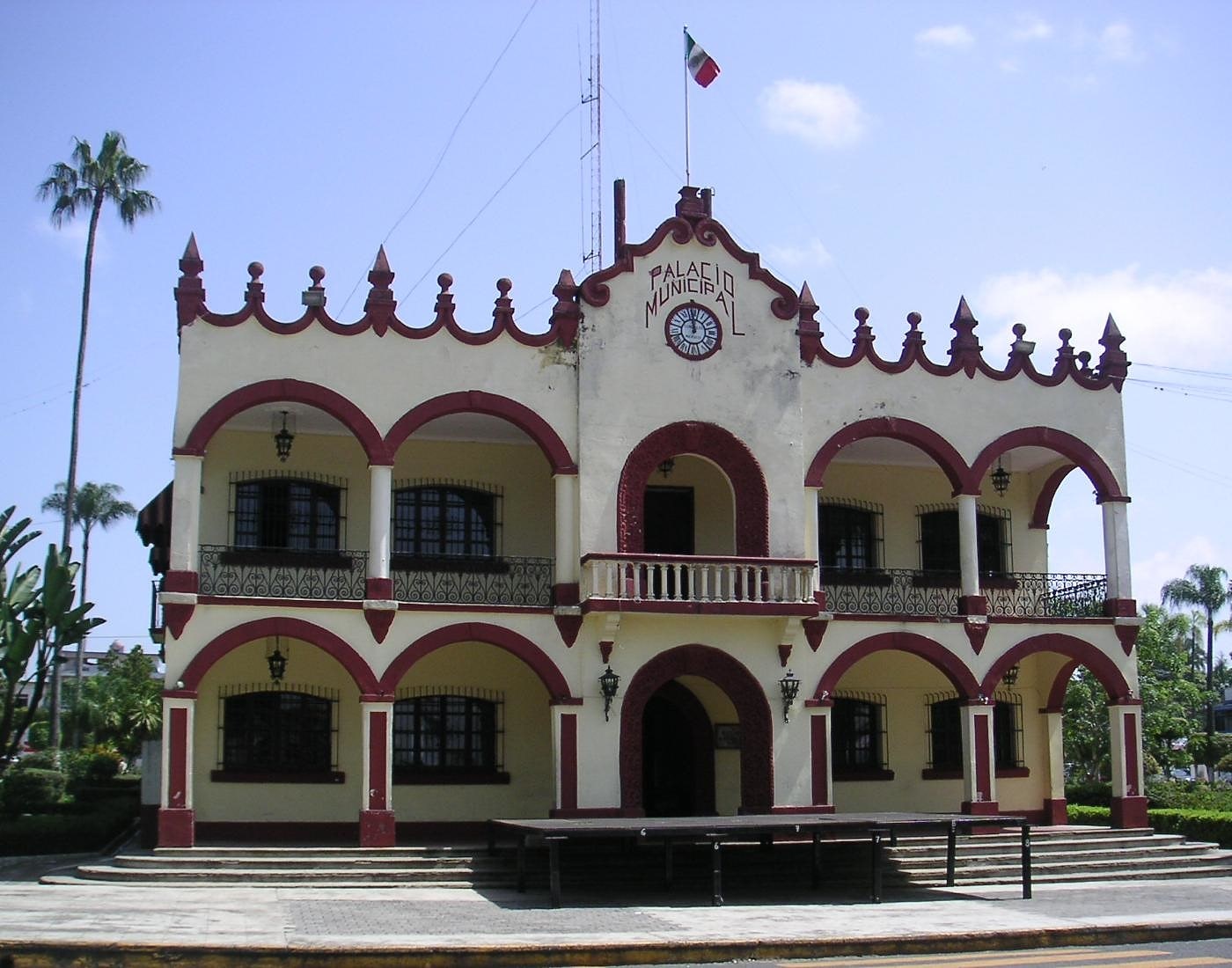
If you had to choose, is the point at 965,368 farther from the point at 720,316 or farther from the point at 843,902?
the point at 843,902

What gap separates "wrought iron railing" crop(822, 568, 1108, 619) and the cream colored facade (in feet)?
0.26

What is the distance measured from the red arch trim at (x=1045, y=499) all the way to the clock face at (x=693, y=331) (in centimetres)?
783

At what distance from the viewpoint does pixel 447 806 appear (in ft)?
82.5

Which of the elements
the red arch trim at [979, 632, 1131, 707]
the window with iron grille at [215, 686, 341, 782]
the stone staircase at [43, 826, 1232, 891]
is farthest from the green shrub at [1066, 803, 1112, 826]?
the window with iron grille at [215, 686, 341, 782]

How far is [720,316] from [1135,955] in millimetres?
12806

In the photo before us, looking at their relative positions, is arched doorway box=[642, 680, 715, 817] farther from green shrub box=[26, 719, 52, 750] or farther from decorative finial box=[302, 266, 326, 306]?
green shrub box=[26, 719, 52, 750]

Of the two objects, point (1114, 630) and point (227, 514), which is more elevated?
point (227, 514)

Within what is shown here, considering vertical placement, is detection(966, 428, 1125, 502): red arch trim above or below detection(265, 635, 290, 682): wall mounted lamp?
above

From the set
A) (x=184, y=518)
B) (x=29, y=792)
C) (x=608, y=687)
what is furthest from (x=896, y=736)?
(x=29, y=792)

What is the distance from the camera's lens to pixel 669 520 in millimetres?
26828

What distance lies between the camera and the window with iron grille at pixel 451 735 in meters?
25.4

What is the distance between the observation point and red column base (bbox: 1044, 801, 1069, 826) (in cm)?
2789

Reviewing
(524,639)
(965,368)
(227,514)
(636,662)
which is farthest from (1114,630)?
(227,514)

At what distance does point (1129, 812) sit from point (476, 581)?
11885 mm
